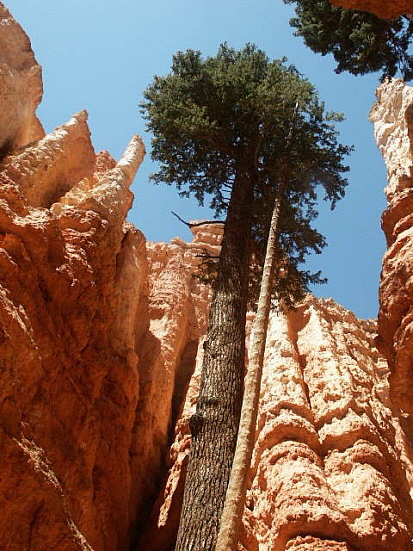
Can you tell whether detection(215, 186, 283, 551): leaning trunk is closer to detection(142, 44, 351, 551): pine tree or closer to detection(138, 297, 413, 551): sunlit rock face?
detection(142, 44, 351, 551): pine tree

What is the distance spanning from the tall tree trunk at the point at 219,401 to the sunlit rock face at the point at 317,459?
4983 millimetres

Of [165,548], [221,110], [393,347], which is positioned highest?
[221,110]

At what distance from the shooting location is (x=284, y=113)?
32.8 ft

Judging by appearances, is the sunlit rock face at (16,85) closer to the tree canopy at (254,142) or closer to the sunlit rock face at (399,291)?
the tree canopy at (254,142)

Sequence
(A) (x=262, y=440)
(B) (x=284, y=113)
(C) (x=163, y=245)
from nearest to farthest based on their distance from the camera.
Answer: (B) (x=284, y=113) < (A) (x=262, y=440) < (C) (x=163, y=245)

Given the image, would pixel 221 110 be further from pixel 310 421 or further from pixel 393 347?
pixel 310 421

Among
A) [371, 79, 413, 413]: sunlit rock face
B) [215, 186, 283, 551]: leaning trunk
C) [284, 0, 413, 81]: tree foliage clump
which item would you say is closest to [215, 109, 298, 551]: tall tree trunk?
[215, 186, 283, 551]: leaning trunk

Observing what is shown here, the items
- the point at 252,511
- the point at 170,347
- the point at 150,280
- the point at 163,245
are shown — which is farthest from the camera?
Answer: the point at 163,245

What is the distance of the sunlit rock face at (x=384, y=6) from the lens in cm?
861

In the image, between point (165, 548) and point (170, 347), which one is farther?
point (170, 347)

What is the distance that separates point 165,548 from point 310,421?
16.8 ft

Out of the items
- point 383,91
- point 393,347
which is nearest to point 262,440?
point 393,347

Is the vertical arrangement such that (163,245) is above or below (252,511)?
above

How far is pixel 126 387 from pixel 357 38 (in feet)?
32.4
